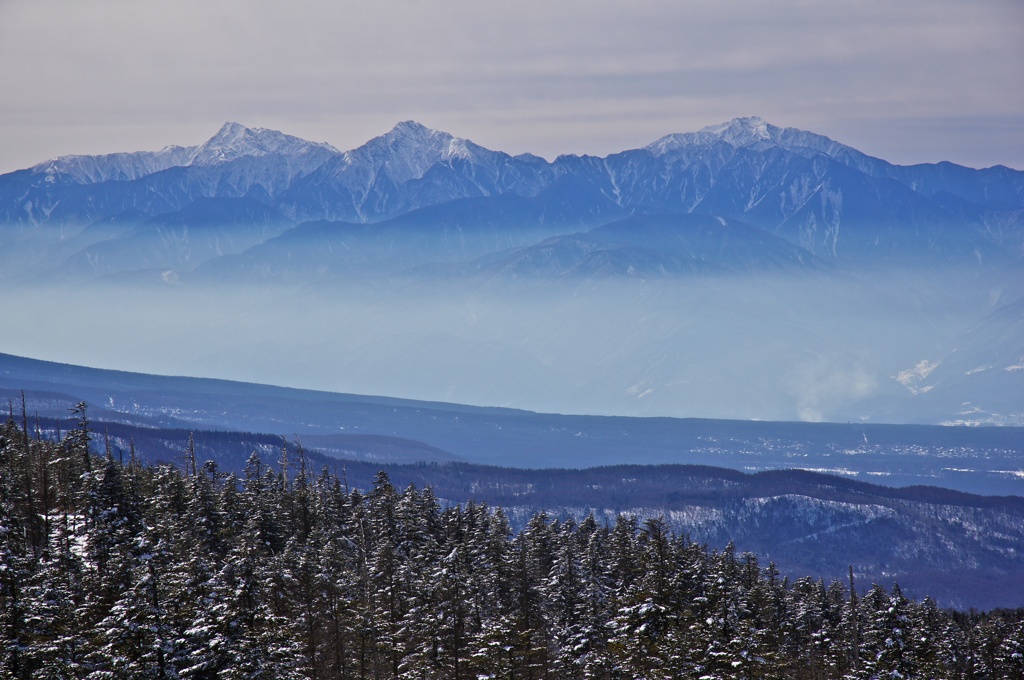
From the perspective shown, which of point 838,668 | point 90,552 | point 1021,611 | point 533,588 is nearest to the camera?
point 90,552

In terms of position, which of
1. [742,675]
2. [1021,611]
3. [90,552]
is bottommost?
[1021,611]

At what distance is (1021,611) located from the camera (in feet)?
445

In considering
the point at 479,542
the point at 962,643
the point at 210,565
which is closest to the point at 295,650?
the point at 210,565

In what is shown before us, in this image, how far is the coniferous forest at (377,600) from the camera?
180 ft

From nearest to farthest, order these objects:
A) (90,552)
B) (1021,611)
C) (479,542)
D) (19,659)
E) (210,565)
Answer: (19,659)
(210,565)
(90,552)
(479,542)
(1021,611)

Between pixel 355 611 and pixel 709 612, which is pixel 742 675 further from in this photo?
pixel 355 611

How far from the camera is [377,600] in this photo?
75.4 metres

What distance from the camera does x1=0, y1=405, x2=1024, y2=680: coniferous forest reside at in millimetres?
54906

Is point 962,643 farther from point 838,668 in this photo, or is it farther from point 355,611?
point 355,611

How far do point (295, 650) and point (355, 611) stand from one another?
12.1 meters

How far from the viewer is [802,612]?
298ft

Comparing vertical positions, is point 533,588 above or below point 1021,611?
above

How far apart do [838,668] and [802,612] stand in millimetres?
9039

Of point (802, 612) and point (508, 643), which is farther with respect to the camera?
point (802, 612)
